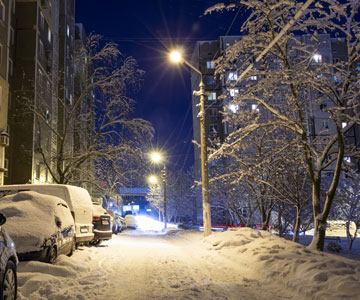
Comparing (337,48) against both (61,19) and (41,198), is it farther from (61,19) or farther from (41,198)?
(41,198)

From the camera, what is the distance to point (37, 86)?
2961cm

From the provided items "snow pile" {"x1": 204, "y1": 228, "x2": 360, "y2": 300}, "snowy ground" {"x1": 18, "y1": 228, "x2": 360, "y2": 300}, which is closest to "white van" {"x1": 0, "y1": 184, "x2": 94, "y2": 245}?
"snowy ground" {"x1": 18, "y1": 228, "x2": 360, "y2": 300}

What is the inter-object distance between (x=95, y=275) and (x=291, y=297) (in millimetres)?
3791

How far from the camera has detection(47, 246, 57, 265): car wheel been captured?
7.71 meters

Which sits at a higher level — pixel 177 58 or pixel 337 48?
pixel 337 48

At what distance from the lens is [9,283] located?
4816 millimetres

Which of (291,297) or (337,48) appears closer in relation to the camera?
(291,297)

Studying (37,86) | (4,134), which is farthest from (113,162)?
(37,86)

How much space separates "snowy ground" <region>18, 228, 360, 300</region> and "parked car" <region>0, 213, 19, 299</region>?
0.85 m

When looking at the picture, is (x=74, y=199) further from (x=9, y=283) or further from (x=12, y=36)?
(x=12, y=36)

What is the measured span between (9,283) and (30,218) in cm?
292

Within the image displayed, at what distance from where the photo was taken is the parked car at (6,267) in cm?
457

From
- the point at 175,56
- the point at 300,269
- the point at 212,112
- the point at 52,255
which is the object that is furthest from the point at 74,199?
the point at 212,112

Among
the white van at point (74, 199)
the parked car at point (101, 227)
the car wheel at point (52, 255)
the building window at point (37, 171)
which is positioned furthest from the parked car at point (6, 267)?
the building window at point (37, 171)
